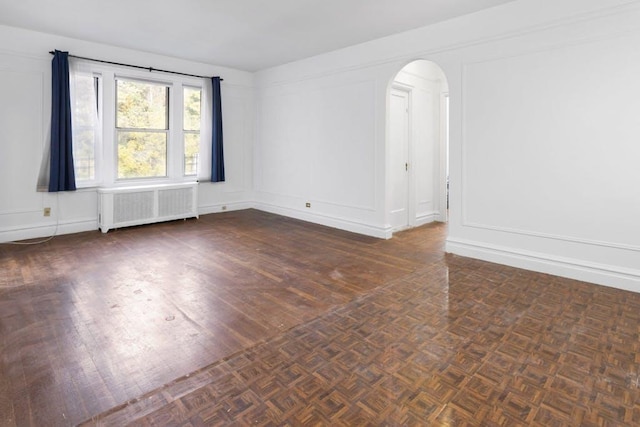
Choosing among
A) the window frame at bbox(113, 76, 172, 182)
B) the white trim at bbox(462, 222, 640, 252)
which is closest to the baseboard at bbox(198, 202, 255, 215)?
the window frame at bbox(113, 76, 172, 182)

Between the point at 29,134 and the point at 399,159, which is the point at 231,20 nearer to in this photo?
the point at 399,159

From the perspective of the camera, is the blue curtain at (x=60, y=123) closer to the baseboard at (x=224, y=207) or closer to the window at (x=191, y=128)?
the window at (x=191, y=128)

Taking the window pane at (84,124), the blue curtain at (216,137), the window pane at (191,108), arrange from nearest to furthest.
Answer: the window pane at (84,124) → the window pane at (191,108) → the blue curtain at (216,137)

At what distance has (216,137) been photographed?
6816 millimetres

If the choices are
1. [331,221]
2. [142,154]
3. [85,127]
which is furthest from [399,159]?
[85,127]

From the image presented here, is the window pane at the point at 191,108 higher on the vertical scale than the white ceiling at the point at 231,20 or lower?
lower

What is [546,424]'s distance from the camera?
1.67m

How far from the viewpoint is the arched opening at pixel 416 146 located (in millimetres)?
5574

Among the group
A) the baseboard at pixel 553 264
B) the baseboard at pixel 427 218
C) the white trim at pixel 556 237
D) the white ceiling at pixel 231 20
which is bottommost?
the baseboard at pixel 553 264

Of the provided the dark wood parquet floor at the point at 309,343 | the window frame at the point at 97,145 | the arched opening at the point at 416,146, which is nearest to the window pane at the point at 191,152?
the window frame at the point at 97,145

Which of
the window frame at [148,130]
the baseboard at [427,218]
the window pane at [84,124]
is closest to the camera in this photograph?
the window pane at [84,124]

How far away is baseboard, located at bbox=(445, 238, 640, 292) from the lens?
331 centimetres

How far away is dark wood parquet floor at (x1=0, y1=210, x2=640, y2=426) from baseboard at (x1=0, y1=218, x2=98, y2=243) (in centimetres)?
88

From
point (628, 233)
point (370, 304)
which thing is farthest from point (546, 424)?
point (628, 233)
